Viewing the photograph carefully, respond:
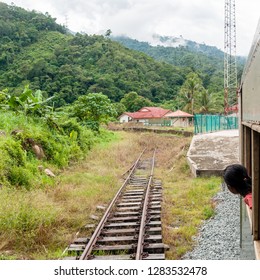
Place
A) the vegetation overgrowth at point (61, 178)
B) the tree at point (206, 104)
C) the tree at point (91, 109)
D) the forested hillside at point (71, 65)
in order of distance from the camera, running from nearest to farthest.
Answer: the vegetation overgrowth at point (61, 178), the tree at point (91, 109), the tree at point (206, 104), the forested hillside at point (71, 65)

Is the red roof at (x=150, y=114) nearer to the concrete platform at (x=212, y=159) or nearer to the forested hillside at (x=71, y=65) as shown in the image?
the forested hillside at (x=71, y=65)

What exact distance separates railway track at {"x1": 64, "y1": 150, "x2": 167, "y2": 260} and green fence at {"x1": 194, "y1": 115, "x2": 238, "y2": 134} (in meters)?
18.0

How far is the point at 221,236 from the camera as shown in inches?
240

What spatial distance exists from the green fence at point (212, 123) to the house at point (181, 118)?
1891cm

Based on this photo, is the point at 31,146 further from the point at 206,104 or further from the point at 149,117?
the point at 149,117

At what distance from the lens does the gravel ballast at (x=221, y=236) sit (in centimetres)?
533

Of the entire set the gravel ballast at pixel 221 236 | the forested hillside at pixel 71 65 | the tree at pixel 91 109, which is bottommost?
the gravel ballast at pixel 221 236

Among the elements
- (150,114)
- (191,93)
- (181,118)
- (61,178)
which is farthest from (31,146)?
(150,114)

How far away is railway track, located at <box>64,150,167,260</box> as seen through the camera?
17.6 feet

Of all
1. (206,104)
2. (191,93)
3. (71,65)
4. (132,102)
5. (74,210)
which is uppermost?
(71,65)

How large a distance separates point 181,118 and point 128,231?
1869 inches

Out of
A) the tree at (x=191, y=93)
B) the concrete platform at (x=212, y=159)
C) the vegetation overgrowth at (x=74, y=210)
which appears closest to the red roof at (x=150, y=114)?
the tree at (x=191, y=93)

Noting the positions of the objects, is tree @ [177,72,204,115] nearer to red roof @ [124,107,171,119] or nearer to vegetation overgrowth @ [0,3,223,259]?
red roof @ [124,107,171,119]
